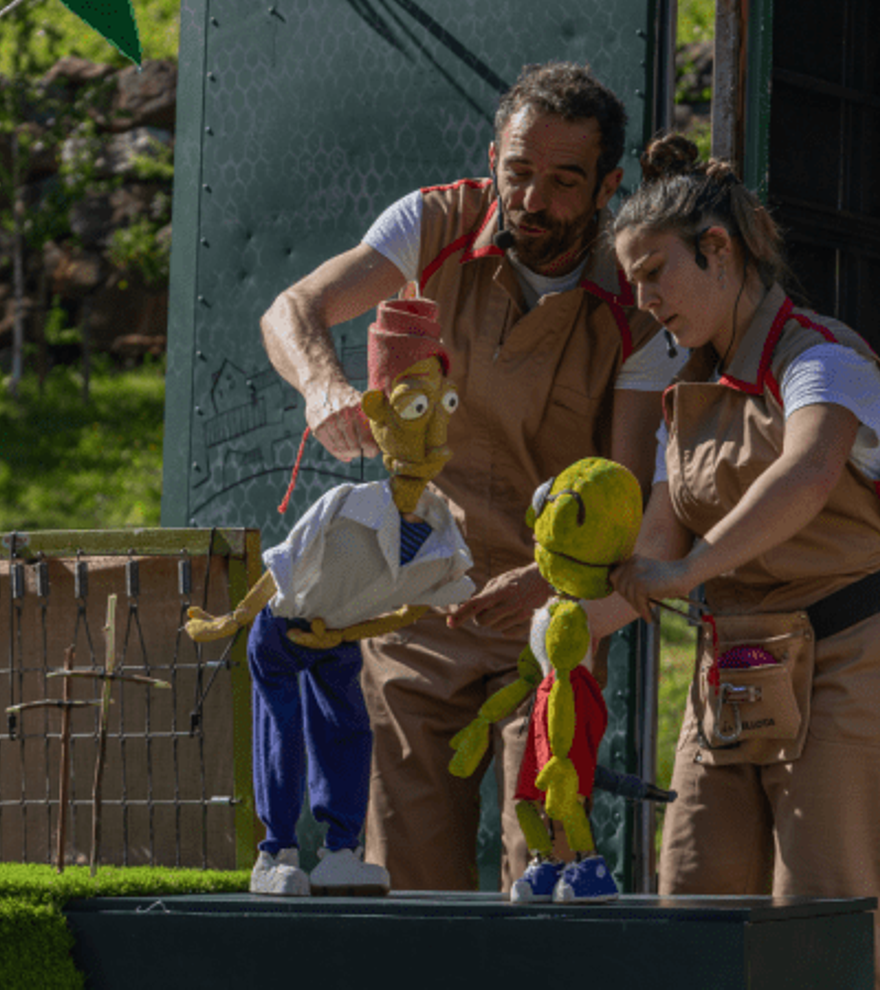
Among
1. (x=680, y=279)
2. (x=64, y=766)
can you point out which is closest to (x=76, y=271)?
(x=64, y=766)

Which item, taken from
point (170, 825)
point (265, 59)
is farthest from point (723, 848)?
point (265, 59)

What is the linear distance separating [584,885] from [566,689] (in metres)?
0.24

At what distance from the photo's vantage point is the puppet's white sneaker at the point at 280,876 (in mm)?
2029

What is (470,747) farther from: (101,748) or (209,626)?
(101,748)

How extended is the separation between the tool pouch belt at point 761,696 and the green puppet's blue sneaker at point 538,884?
0.43 m

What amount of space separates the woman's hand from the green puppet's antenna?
1.24 m

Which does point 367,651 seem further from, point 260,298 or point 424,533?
point 260,298

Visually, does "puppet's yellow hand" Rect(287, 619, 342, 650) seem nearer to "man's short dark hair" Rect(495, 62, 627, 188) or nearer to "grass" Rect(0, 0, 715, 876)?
"man's short dark hair" Rect(495, 62, 627, 188)

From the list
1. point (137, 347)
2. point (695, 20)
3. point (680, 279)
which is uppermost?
point (695, 20)

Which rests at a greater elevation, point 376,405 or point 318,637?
point 376,405

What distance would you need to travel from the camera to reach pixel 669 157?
2.34 meters

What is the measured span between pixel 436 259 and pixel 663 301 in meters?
0.59

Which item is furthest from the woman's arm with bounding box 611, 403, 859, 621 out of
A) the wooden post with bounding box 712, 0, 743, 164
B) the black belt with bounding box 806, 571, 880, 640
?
the wooden post with bounding box 712, 0, 743, 164

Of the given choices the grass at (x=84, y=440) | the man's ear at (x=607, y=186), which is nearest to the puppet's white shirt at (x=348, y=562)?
the man's ear at (x=607, y=186)
